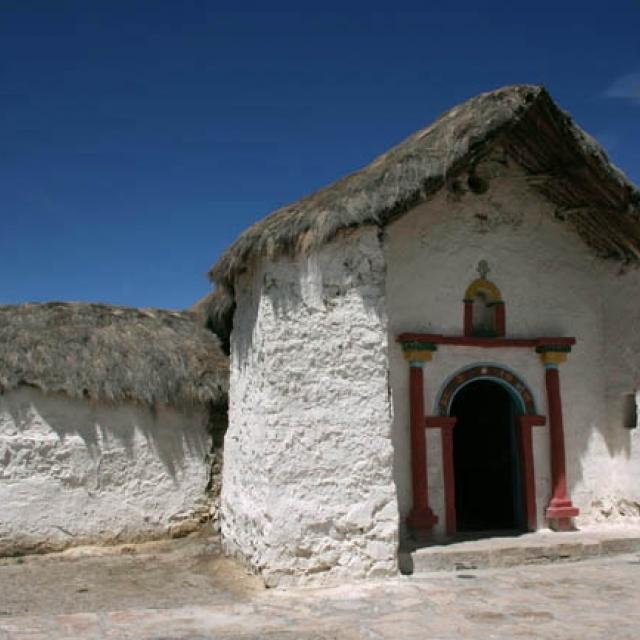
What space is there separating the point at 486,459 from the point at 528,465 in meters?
1.54

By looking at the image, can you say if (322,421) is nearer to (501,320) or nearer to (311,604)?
(311,604)

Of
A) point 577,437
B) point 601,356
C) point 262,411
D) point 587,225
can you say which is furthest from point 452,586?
point 587,225

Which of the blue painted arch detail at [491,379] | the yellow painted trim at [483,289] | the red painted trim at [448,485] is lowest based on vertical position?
the red painted trim at [448,485]

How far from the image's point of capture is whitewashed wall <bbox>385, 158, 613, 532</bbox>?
319 inches

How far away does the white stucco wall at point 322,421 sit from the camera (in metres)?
6.51

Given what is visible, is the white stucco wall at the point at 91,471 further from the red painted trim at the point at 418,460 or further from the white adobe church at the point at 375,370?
the red painted trim at the point at 418,460

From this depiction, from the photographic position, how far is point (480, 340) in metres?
8.27

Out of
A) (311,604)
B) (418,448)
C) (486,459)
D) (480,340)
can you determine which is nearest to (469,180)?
(480,340)

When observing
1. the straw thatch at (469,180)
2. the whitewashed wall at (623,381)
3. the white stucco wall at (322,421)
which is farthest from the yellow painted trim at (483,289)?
the white stucco wall at (322,421)

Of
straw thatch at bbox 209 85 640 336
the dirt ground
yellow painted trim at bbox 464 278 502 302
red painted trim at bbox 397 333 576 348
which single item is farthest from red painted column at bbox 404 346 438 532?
the dirt ground

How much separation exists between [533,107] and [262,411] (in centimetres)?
409

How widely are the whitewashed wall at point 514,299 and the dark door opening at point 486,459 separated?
1.65 ft

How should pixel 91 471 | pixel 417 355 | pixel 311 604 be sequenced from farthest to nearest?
pixel 91 471 < pixel 417 355 < pixel 311 604

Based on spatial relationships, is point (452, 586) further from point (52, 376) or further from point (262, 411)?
point (52, 376)
